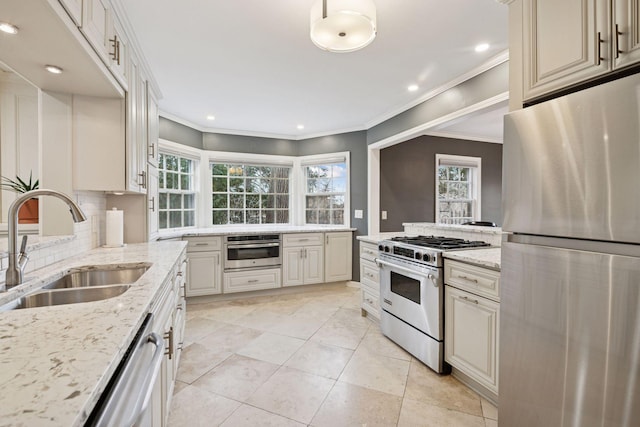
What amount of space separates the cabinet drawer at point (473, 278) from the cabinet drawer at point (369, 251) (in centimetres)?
100

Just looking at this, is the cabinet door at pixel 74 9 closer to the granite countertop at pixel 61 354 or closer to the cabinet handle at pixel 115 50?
the cabinet handle at pixel 115 50

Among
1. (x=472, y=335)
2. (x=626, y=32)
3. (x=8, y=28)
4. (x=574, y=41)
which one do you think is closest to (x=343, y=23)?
(x=574, y=41)

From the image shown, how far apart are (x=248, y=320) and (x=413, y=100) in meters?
3.06

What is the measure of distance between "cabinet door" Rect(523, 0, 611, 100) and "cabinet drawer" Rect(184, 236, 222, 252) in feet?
11.2

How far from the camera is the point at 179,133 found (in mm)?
3916

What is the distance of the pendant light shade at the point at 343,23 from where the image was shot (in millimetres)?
1466

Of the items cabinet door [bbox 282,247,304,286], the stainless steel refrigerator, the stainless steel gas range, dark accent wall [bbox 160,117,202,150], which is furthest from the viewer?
cabinet door [bbox 282,247,304,286]

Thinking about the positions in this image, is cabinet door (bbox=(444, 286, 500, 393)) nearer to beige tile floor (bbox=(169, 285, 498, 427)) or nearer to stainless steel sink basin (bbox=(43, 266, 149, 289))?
beige tile floor (bbox=(169, 285, 498, 427))

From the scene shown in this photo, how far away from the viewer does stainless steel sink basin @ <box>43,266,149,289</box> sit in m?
1.54

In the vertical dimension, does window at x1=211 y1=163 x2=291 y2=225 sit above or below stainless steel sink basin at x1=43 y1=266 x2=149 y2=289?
above

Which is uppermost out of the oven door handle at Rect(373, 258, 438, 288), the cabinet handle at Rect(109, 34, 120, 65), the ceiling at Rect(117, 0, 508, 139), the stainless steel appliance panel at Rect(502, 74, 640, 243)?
the ceiling at Rect(117, 0, 508, 139)

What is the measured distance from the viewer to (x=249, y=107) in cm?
352

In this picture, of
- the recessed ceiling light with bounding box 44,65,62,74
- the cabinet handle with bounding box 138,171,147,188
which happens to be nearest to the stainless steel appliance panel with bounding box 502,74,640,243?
the recessed ceiling light with bounding box 44,65,62,74

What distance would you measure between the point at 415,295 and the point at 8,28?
2.78m
